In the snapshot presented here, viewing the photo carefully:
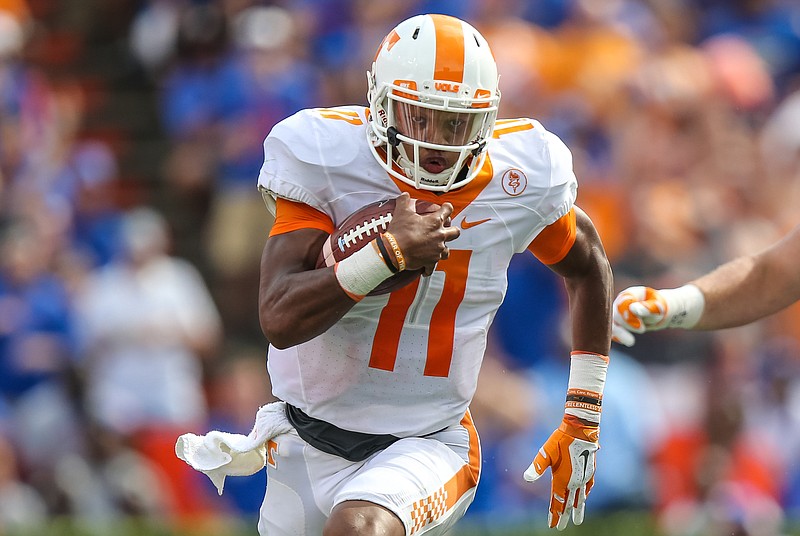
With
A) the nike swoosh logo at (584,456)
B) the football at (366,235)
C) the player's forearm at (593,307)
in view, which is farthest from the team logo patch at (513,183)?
the nike swoosh logo at (584,456)

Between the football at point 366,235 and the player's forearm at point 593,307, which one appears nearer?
the football at point 366,235

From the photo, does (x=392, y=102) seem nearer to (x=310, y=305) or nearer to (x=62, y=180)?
(x=310, y=305)

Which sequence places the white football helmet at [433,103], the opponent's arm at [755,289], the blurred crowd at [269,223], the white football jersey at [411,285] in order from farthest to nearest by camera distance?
the blurred crowd at [269,223] → the opponent's arm at [755,289] → the white football jersey at [411,285] → the white football helmet at [433,103]

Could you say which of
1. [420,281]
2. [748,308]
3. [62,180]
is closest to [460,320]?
[420,281]

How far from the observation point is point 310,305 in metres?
4.00

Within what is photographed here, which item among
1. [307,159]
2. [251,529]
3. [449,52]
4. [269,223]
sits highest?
[449,52]

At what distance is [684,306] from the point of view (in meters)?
4.78

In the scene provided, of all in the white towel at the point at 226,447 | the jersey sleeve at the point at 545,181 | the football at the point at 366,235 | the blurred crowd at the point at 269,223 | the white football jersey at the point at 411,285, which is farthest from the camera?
the blurred crowd at the point at 269,223

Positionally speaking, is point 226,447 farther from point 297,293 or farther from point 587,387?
point 587,387

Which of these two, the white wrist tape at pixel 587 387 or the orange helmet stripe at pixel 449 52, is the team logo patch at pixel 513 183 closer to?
the orange helmet stripe at pixel 449 52

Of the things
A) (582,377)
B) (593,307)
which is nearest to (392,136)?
(593,307)

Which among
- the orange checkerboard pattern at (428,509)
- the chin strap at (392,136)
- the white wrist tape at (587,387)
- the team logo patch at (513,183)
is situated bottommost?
the orange checkerboard pattern at (428,509)

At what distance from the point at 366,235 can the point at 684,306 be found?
4.39 ft

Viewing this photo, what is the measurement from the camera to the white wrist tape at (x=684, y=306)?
4746 mm
